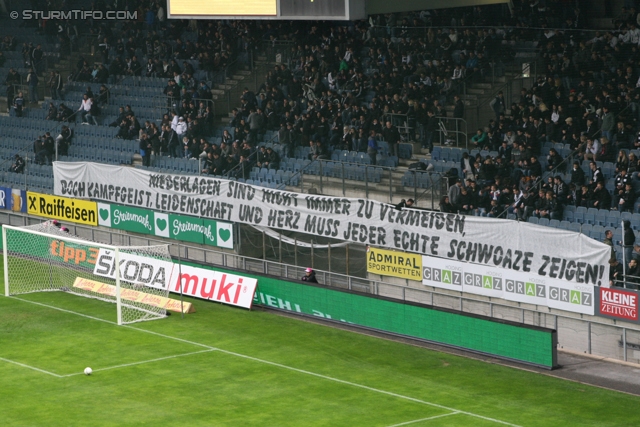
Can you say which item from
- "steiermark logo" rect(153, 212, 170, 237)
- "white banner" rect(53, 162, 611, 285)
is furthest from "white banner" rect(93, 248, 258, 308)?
"steiermark logo" rect(153, 212, 170, 237)

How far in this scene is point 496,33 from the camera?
34.3 meters

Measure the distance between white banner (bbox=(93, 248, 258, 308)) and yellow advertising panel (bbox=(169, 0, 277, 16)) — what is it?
257 inches

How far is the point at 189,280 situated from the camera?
30.1 m

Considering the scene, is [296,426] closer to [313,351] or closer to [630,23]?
[313,351]

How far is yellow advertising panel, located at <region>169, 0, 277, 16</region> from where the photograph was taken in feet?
79.0

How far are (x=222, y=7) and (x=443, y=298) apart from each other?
329 inches

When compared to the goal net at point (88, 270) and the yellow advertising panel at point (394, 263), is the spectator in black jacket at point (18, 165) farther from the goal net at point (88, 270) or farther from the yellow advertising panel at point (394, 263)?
the yellow advertising panel at point (394, 263)

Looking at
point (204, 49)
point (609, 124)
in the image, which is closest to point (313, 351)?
point (609, 124)

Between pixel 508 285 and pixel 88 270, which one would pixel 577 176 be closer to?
pixel 508 285

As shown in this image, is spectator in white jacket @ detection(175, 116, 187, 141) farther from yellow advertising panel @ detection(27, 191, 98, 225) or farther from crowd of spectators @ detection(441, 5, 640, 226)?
crowd of spectators @ detection(441, 5, 640, 226)

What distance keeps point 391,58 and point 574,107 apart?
790cm

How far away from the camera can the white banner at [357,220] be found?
2452 centimetres

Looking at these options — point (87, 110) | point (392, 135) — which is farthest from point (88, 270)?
point (87, 110)

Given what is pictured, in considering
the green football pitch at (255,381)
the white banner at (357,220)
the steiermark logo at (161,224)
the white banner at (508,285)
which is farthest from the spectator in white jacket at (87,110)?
the white banner at (508,285)
